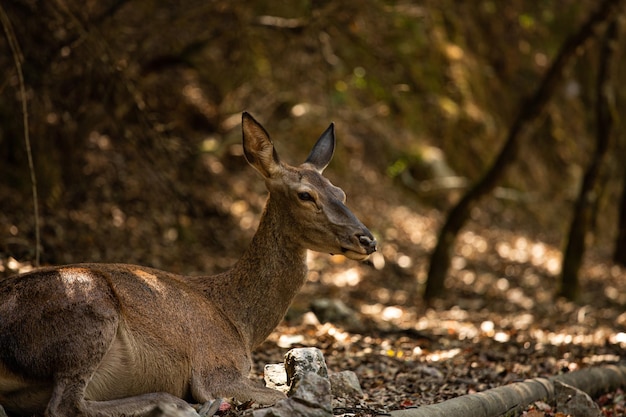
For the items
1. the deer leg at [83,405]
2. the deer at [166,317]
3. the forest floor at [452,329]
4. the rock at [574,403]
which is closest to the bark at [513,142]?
the forest floor at [452,329]

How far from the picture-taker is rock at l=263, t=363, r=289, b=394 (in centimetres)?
551

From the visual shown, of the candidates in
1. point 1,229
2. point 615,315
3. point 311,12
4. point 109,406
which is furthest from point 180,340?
point 615,315

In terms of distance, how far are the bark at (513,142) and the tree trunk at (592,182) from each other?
680mm

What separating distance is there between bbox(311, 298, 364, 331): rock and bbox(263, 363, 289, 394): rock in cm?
348

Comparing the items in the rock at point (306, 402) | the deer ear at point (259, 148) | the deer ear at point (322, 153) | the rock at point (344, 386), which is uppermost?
the deer ear at point (322, 153)

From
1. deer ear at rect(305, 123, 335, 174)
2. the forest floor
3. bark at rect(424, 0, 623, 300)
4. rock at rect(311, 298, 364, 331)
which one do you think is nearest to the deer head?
deer ear at rect(305, 123, 335, 174)

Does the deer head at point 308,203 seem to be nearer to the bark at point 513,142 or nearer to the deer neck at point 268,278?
the deer neck at point 268,278

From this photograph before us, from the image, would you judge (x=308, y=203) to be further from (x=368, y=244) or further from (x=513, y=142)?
(x=513, y=142)

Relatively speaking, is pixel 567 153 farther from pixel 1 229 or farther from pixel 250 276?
pixel 250 276

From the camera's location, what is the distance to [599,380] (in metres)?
7.12

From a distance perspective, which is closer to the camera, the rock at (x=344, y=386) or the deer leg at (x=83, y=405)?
the deer leg at (x=83, y=405)

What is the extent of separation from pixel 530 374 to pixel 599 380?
1.78 feet

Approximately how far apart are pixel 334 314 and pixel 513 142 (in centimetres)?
386

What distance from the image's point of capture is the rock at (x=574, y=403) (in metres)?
6.09
